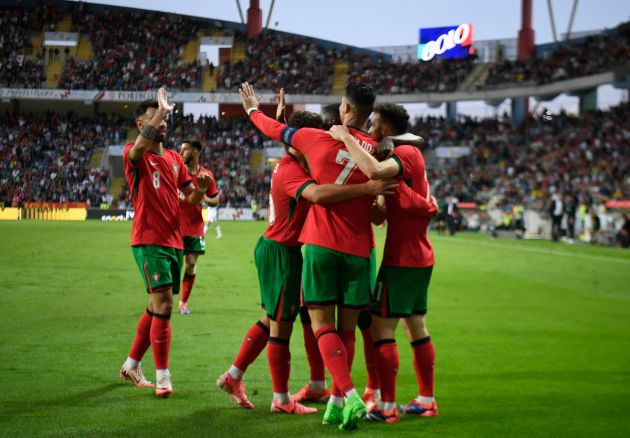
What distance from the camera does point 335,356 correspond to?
538cm

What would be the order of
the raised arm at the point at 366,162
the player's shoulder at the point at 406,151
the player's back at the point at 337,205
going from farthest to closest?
the player's shoulder at the point at 406,151 → the player's back at the point at 337,205 → the raised arm at the point at 366,162

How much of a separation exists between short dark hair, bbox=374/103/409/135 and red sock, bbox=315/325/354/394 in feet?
5.23

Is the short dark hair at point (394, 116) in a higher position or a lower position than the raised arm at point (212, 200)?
higher

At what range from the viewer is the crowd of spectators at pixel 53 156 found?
49.8 metres

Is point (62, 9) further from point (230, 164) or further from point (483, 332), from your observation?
point (483, 332)

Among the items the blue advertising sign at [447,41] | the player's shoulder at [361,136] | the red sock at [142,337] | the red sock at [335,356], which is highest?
the blue advertising sign at [447,41]

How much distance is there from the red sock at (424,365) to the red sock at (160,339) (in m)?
2.15

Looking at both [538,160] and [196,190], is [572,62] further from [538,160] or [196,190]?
[196,190]

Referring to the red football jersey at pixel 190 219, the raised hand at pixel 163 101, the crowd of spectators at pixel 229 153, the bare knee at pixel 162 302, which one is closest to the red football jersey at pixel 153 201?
the bare knee at pixel 162 302

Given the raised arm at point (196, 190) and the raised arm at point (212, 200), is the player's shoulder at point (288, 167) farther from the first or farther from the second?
the raised arm at point (212, 200)

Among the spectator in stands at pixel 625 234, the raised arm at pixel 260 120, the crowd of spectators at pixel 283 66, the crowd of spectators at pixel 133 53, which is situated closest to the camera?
the raised arm at pixel 260 120

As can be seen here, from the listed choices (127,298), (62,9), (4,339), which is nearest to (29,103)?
(62,9)

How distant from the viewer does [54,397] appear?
6387 millimetres

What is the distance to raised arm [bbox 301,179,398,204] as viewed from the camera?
5.35 metres
